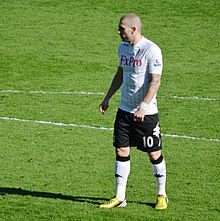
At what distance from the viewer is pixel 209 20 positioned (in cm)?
2600

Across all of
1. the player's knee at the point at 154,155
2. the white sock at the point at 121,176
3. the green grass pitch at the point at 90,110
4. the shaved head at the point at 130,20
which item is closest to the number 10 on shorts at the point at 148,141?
the player's knee at the point at 154,155

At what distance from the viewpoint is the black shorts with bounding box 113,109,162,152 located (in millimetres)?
10477

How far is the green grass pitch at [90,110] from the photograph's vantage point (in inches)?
433

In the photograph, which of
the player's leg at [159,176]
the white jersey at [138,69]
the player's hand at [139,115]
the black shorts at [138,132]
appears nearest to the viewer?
the player's hand at [139,115]

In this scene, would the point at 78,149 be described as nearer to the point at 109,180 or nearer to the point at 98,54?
the point at 109,180

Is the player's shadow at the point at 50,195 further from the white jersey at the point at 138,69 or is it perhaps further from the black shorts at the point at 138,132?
the white jersey at the point at 138,69

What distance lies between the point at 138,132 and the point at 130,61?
88cm

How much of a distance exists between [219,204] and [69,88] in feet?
27.7

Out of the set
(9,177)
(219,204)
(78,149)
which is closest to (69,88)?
(78,149)

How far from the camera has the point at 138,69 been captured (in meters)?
10.4

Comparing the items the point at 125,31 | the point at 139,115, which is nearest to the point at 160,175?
the point at 139,115

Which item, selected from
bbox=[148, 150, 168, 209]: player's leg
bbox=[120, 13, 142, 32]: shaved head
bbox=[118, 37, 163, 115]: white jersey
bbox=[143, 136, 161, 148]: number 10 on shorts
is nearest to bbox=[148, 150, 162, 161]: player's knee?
bbox=[148, 150, 168, 209]: player's leg

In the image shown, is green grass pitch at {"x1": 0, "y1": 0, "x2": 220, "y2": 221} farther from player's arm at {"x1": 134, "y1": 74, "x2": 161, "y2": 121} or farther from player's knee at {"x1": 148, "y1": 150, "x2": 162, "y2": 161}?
player's arm at {"x1": 134, "y1": 74, "x2": 161, "y2": 121}

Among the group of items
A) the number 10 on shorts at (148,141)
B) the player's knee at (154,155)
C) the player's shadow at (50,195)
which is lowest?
the player's shadow at (50,195)
